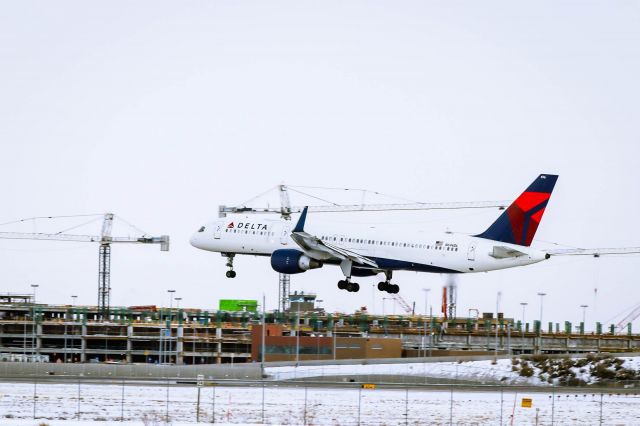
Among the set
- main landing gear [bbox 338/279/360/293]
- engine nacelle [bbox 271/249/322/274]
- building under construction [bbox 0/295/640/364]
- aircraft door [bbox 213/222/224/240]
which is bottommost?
building under construction [bbox 0/295/640/364]

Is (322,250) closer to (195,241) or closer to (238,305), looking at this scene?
(195,241)

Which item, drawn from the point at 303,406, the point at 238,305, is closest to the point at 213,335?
the point at 238,305

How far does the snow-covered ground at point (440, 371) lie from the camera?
282 feet

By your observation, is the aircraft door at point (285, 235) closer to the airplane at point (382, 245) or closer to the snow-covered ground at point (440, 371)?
the airplane at point (382, 245)

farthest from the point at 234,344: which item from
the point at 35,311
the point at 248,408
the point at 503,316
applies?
the point at 248,408

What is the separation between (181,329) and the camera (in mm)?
148750

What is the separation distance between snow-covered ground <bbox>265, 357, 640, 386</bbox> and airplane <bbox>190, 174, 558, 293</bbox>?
5992 millimetres

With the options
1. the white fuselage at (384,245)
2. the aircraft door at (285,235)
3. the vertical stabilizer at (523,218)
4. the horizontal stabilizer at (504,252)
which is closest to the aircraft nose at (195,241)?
the white fuselage at (384,245)

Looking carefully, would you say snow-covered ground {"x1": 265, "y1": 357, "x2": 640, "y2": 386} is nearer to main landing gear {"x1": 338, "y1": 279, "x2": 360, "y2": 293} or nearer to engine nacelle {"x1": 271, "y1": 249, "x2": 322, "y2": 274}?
main landing gear {"x1": 338, "y1": 279, "x2": 360, "y2": 293}

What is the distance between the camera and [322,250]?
92750mm

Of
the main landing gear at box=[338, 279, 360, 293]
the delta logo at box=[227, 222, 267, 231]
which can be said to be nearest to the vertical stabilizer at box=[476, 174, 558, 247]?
the main landing gear at box=[338, 279, 360, 293]

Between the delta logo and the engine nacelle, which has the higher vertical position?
the delta logo

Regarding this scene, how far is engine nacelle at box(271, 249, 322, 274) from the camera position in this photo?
92438 millimetres

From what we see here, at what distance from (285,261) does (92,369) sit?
15454 mm
